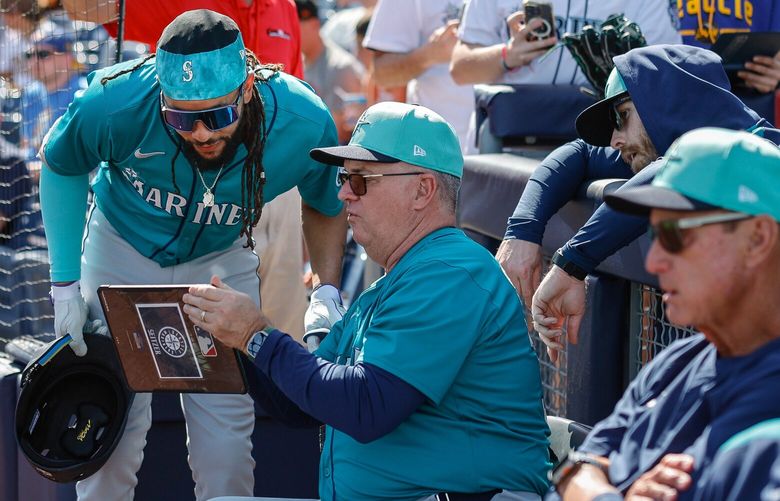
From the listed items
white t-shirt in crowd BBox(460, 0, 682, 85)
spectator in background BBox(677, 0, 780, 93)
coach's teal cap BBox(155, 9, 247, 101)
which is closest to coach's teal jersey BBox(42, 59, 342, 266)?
coach's teal cap BBox(155, 9, 247, 101)

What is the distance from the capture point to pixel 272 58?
4.74 meters

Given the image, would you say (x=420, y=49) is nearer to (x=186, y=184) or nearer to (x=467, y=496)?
(x=186, y=184)

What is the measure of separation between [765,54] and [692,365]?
7.25 feet

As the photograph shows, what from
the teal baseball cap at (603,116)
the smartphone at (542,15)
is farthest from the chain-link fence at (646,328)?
the smartphone at (542,15)

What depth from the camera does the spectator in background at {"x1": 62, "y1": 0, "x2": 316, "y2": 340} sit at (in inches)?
180

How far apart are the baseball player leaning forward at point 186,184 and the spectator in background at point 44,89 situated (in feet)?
3.74

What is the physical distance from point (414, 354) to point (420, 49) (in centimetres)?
332

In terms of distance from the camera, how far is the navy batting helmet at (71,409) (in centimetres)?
Result: 343

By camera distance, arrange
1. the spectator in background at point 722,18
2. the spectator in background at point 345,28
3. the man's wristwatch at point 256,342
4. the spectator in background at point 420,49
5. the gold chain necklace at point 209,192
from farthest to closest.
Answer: the spectator in background at point 345,28 < the spectator in background at point 420,49 < the spectator in background at point 722,18 < the gold chain necklace at point 209,192 < the man's wristwatch at point 256,342

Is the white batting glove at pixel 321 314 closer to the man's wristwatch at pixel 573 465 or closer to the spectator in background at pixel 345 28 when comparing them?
the man's wristwatch at pixel 573 465

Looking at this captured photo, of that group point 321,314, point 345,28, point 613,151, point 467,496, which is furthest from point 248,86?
point 345,28

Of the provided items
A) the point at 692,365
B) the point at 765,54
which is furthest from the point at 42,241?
the point at 692,365

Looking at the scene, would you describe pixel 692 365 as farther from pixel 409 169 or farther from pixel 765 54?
pixel 765 54

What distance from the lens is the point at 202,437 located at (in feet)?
11.7
